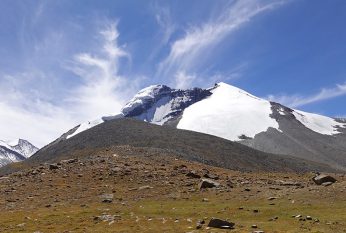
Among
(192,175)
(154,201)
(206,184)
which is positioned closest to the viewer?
(154,201)

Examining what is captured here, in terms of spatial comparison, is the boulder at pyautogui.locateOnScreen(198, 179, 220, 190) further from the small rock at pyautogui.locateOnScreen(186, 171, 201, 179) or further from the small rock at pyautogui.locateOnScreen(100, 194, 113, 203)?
the small rock at pyautogui.locateOnScreen(100, 194, 113, 203)

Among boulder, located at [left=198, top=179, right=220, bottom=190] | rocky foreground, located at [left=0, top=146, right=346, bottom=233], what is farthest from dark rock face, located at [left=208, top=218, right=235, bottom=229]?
boulder, located at [left=198, top=179, right=220, bottom=190]

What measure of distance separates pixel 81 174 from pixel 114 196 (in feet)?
38.5

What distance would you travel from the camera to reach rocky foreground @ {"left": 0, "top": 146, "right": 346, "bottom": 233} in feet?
130

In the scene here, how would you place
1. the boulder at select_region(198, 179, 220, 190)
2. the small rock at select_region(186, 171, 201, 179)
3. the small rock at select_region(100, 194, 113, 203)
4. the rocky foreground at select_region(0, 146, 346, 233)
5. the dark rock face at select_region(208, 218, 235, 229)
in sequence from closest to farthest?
the dark rock face at select_region(208, 218, 235, 229), the rocky foreground at select_region(0, 146, 346, 233), the small rock at select_region(100, 194, 113, 203), the boulder at select_region(198, 179, 220, 190), the small rock at select_region(186, 171, 201, 179)

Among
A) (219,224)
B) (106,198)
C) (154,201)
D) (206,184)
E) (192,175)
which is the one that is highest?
(192,175)

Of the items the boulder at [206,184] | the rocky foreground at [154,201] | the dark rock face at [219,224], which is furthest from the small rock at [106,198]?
the dark rock face at [219,224]

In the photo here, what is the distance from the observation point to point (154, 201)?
5366 centimetres

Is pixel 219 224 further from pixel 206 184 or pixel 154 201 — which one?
pixel 206 184

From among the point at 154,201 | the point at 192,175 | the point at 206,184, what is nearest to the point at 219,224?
the point at 154,201

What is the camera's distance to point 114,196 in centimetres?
5641

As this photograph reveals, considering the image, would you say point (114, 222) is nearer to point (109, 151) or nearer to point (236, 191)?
point (236, 191)

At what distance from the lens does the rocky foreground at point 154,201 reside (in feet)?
130

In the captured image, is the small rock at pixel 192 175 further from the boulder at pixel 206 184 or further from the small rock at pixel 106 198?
the small rock at pixel 106 198
